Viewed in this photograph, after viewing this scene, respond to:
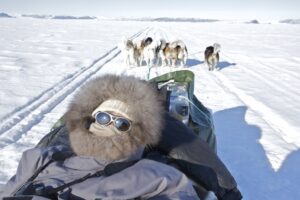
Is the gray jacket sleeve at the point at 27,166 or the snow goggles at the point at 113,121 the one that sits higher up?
the snow goggles at the point at 113,121

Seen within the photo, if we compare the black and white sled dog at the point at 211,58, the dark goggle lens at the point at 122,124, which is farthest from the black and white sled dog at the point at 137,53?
the dark goggle lens at the point at 122,124

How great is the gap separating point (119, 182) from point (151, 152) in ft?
1.64

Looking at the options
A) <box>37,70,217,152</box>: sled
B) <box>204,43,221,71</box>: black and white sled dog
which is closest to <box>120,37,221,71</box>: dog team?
<box>204,43,221,71</box>: black and white sled dog

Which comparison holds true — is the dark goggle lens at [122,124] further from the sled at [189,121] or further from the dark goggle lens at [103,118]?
the sled at [189,121]

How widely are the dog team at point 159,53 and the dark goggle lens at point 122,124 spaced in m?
8.60

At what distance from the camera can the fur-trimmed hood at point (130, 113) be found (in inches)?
65.7

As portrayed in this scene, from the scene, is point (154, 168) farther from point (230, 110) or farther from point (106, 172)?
point (230, 110)

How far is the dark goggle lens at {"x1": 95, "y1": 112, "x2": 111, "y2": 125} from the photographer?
5.48ft

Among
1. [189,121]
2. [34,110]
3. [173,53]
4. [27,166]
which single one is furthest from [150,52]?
[27,166]

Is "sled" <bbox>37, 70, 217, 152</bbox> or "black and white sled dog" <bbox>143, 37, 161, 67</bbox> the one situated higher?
"sled" <bbox>37, 70, 217, 152</bbox>

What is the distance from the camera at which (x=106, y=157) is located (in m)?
1.67

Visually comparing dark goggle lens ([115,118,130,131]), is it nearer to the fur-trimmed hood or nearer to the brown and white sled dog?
the fur-trimmed hood

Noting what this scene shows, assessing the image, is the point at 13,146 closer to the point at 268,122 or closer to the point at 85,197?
the point at 85,197

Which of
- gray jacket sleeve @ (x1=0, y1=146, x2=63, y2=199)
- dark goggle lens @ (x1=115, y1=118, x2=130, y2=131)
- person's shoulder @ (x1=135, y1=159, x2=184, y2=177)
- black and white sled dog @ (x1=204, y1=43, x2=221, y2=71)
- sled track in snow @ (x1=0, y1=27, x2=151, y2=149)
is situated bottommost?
black and white sled dog @ (x1=204, y1=43, x2=221, y2=71)
